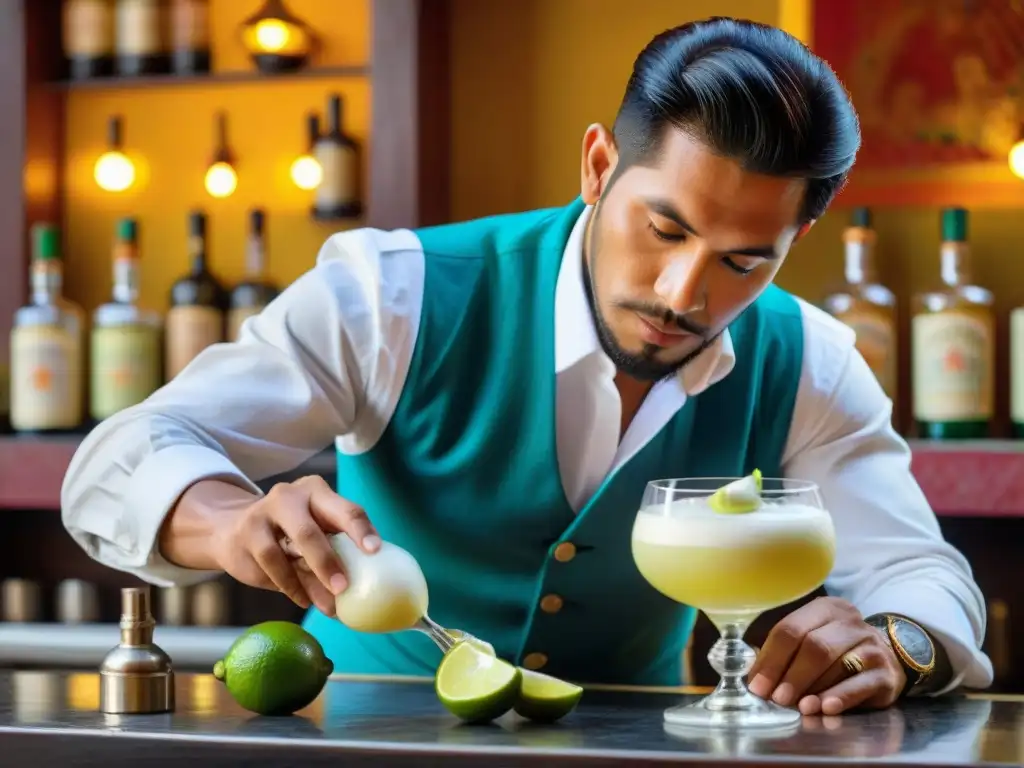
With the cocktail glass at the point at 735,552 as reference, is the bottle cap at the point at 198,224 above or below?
above

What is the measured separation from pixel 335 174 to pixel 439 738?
2.41 meters

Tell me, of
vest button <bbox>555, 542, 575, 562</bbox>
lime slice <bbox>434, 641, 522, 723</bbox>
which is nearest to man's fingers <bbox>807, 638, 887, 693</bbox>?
lime slice <bbox>434, 641, 522, 723</bbox>

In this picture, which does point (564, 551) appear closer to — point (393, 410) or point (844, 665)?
point (393, 410)

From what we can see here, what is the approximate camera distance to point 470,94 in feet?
11.3

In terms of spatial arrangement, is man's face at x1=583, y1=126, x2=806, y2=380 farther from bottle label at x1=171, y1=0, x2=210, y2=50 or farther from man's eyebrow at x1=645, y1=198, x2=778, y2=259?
bottle label at x1=171, y1=0, x2=210, y2=50

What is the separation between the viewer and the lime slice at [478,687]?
122cm

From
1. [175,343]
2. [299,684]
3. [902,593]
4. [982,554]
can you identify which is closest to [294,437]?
[299,684]

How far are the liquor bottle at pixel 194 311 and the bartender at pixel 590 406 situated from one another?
4.59 ft

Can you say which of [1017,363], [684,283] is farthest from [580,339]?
[1017,363]

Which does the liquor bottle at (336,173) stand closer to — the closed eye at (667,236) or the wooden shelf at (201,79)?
the wooden shelf at (201,79)

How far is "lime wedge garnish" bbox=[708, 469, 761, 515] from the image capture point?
50.3 inches

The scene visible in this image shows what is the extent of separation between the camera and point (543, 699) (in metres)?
1.25

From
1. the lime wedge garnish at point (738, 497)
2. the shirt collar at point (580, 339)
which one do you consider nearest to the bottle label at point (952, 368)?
Answer: the shirt collar at point (580, 339)

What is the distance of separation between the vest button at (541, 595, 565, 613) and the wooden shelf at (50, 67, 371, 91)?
6.20 ft
